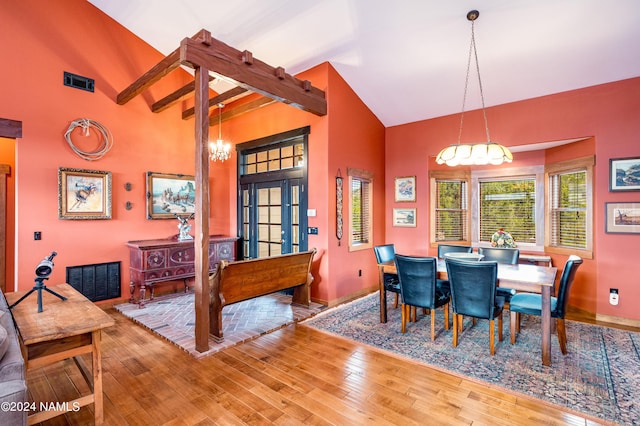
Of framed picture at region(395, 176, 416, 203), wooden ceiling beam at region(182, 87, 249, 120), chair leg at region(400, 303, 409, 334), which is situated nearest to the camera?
chair leg at region(400, 303, 409, 334)

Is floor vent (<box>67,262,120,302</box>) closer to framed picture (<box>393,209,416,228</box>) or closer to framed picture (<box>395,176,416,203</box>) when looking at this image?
framed picture (<box>393,209,416,228</box>)

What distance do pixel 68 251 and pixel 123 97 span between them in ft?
7.54

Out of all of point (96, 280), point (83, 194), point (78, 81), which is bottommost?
point (96, 280)

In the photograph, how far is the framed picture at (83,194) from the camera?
166 inches

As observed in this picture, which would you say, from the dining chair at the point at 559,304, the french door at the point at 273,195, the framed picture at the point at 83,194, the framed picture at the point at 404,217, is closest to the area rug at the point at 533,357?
the dining chair at the point at 559,304

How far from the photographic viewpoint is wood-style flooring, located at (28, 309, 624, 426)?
2172 millimetres

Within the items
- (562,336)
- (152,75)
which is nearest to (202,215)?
(152,75)

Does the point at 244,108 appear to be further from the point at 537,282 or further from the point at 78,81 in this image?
the point at 537,282

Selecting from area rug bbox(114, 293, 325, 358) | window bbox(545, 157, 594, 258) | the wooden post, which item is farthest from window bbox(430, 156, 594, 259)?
the wooden post

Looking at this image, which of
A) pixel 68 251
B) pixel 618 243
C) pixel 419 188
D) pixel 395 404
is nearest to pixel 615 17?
pixel 618 243

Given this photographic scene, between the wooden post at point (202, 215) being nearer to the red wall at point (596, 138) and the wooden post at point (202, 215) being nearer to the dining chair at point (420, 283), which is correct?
the dining chair at point (420, 283)

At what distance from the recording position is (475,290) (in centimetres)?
304

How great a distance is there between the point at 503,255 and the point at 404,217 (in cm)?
185

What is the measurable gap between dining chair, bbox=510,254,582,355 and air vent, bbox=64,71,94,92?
20.0 ft
